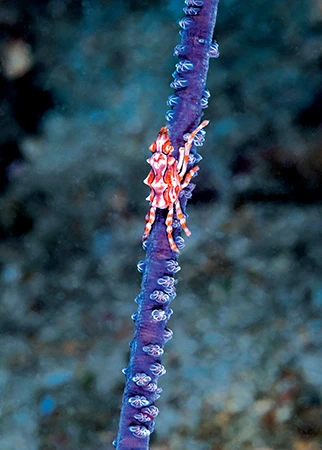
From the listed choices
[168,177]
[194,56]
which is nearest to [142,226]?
[168,177]

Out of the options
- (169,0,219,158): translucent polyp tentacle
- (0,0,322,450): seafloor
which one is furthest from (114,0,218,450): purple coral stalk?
(0,0,322,450): seafloor

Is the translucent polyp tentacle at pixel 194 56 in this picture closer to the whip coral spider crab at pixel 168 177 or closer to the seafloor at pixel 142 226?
the whip coral spider crab at pixel 168 177

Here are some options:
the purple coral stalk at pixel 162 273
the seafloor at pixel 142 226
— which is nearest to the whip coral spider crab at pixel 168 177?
the purple coral stalk at pixel 162 273

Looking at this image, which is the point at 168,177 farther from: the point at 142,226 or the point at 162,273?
the point at 142,226

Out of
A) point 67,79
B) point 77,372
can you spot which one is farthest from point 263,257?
point 67,79

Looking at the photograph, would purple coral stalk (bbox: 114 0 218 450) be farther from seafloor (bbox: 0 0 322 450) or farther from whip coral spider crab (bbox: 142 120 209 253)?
seafloor (bbox: 0 0 322 450)
